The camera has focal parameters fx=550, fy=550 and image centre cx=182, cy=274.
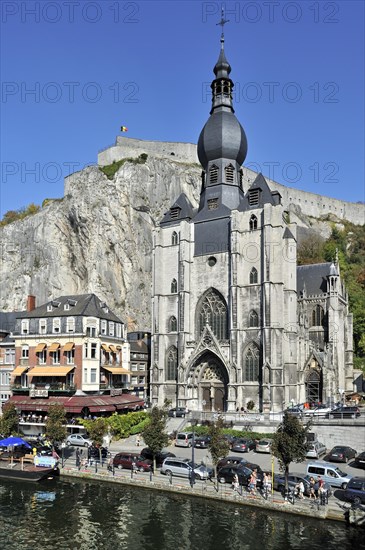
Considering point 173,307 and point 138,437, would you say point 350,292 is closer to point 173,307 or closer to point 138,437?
point 173,307

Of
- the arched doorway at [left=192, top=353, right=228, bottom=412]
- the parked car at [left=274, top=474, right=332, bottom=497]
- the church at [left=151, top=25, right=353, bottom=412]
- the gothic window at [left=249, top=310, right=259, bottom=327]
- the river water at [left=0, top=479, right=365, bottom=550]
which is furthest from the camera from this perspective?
the arched doorway at [left=192, top=353, right=228, bottom=412]

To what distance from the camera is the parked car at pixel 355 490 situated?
2677 centimetres

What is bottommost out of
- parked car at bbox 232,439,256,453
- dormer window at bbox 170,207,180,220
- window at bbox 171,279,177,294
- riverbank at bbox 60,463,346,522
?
riverbank at bbox 60,463,346,522

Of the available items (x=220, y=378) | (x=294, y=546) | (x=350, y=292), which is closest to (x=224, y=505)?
(x=294, y=546)

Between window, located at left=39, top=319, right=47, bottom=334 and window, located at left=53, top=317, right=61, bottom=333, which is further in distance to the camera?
window, located at left=39, top=319, right=47, bottom=334

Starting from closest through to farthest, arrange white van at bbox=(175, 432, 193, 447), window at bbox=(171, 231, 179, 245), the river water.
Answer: the river water < white van at bbox=(175, 432, 193, 447) < window at bbox=(171, 231, 179, 245)

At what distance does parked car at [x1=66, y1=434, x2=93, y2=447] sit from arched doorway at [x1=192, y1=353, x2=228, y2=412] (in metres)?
17.2

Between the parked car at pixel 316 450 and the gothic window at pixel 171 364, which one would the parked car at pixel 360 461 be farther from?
the gothic window at pixel 171 364

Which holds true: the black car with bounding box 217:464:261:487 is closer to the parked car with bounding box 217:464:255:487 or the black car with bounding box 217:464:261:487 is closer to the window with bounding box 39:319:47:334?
the parked car with bounding box 217:464:255:487

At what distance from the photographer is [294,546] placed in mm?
22859

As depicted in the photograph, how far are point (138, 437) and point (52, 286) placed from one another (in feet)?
156

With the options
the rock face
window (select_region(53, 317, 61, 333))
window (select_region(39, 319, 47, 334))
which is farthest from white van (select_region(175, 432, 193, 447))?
the rock face

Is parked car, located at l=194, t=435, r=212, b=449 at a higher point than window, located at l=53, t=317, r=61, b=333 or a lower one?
lower

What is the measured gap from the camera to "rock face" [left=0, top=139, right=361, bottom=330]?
84.6m
